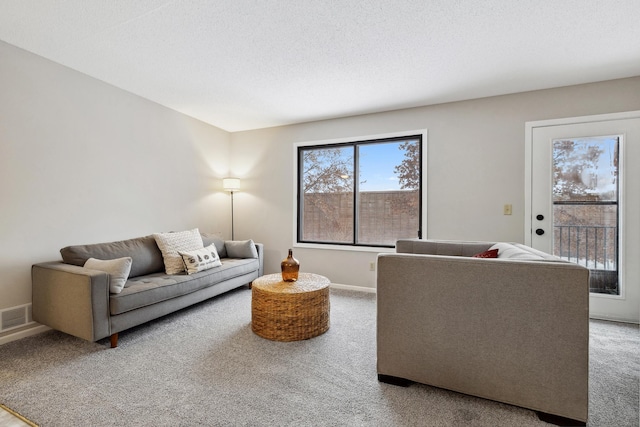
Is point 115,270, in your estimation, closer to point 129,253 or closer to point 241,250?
point 129,253

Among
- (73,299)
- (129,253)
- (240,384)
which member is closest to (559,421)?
(240,384)

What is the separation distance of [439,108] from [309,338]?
2.95 meters

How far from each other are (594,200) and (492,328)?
242 centimetres

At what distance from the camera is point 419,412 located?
160 centimetres

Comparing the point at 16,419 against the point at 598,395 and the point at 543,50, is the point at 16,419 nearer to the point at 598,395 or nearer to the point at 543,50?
the point at 598,395

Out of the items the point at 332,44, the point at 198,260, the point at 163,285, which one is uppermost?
the point at 332,44

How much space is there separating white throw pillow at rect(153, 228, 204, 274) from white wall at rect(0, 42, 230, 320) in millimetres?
462

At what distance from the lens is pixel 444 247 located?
2.73 metres

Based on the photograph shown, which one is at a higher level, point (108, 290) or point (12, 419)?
point (108, 290)

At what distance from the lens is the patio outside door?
2906 mm

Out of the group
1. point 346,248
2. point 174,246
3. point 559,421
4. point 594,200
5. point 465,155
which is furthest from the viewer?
point 346,248

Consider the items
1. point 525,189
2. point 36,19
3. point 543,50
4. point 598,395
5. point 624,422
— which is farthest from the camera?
point 525,189

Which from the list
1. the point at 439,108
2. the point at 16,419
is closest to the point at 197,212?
the point at 16,419

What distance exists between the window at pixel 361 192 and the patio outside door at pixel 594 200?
1.23 meters
